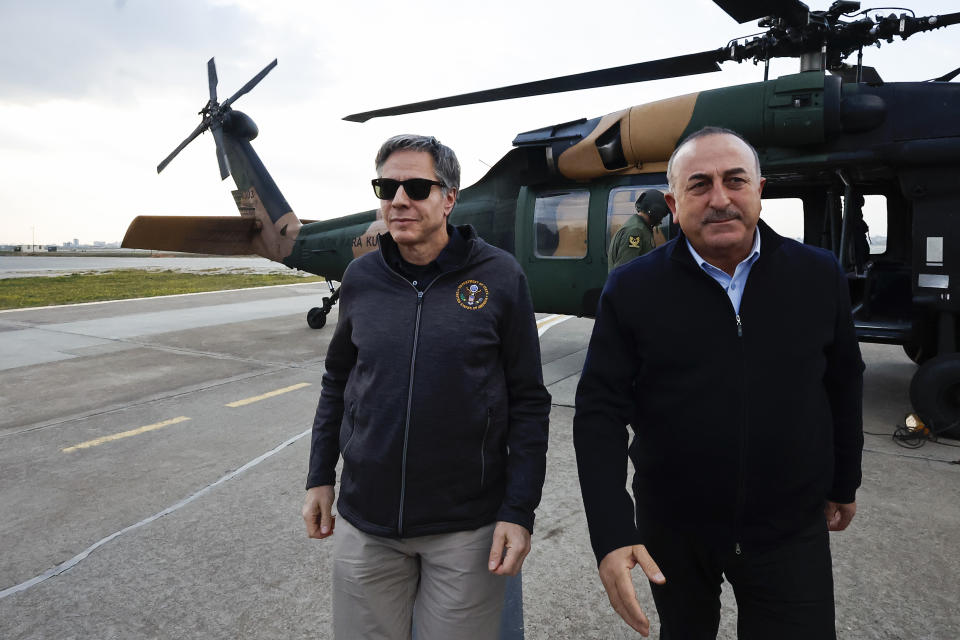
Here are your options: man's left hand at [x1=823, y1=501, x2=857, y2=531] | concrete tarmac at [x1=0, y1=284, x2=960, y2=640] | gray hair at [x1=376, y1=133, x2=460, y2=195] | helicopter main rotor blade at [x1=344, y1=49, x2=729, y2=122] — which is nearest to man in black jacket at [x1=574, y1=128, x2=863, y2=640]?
man's left hand at [x1=823, y1=501, x2=857, y2=531]

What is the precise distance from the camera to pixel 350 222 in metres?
9.39

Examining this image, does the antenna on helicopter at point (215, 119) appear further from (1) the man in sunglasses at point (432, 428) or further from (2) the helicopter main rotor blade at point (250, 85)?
(1) the man in sunglasses at point (432, 428)

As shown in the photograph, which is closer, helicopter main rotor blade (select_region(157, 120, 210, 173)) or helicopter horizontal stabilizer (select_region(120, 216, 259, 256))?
helicopter horizontal stabilizer (select_region(120, 216, 259, 256))

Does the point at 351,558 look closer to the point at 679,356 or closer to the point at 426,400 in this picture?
the point at 426,400

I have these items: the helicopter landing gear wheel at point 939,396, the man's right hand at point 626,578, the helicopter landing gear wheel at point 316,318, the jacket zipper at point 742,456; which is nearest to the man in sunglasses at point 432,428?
the man's right hand at point 626,578

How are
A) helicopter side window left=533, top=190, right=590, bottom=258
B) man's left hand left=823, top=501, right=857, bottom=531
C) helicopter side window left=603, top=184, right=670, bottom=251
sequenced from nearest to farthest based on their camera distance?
1. man's left hand left=823, top=501, right=857, bottom=531
2. helicopter side window left=603, top=184, right=670, bottom=251
3. helicopter side window left=533, top=190, right=590, bottom=258

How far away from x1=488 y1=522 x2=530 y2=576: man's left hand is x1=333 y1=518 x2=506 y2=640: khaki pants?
0.20 feet

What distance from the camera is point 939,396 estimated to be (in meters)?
4.52

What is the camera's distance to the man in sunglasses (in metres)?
1.57

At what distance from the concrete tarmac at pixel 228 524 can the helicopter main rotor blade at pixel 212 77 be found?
23.6ft

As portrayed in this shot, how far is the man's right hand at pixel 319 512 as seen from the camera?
1.80 metres

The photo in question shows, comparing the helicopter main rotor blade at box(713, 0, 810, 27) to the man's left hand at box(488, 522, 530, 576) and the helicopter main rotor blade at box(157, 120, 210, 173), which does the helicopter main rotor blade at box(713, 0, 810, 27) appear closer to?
the man's left hand at box(488, 522, 530, 576)

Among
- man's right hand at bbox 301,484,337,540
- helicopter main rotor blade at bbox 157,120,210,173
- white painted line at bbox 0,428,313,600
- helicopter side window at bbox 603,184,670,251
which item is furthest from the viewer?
helicopter main rotor blade at bbox 157,120,210,173

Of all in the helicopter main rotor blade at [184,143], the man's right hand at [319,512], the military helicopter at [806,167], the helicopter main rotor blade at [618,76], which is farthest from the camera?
Answer: the helicopter main rotor blade at [184,143]
